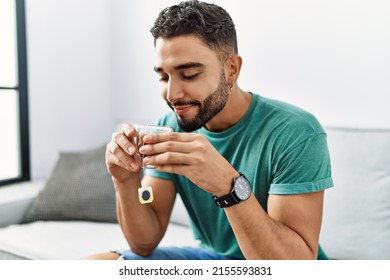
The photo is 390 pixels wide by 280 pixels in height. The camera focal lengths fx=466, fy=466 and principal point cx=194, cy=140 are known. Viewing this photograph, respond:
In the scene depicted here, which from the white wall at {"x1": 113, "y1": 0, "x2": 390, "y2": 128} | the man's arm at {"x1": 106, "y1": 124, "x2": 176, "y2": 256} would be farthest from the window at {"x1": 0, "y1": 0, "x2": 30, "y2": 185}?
the man's arm at {"x1": 106, "y1": 124, "x2": 176, "y2": 256}

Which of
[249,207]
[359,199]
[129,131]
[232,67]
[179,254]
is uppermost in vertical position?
[232,67]

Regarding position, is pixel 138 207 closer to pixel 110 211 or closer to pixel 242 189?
pixel 242 189

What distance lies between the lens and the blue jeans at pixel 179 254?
1105 mm

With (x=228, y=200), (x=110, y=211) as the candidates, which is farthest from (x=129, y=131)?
(x=110, y=211)

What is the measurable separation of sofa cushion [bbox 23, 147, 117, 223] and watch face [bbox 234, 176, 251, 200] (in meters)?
0.95

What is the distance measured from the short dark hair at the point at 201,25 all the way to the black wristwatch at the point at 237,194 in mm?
323

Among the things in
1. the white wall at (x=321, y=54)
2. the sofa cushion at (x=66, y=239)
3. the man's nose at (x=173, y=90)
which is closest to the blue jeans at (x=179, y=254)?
the sofa cushion at (x=66, y=239)

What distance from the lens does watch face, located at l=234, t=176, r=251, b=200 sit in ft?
2.70

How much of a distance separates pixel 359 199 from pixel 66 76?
1.28m

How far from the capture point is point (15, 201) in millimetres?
1684

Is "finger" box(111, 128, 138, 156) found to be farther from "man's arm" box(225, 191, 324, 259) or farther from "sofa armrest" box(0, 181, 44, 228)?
"sofa armrest" box(0, 181, 44, 228)

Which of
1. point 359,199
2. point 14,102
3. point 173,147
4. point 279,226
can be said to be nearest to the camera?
point 173,147
